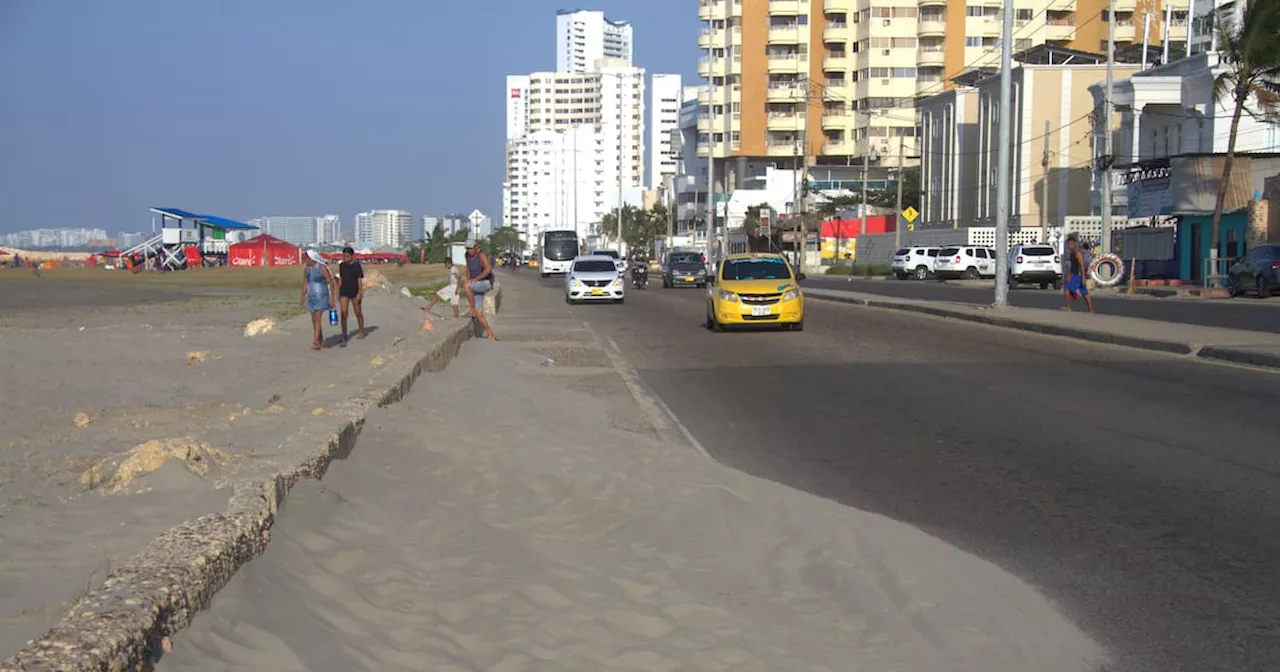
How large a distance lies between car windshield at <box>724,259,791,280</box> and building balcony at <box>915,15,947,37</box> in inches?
3098

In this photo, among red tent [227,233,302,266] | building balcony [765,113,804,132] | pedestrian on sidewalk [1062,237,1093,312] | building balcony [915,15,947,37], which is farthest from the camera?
building balcony [765,113,804,132]

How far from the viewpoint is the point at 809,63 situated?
10194 centimetres

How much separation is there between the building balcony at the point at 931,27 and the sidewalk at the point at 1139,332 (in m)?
74.4

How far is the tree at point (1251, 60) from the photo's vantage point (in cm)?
4009

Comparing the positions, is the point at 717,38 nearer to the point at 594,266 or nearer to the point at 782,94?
the point at 782,94

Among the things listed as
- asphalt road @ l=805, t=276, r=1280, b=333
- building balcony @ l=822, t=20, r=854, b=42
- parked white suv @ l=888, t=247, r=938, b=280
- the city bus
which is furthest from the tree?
building balcony @ l=822, t=20, r=854, b=42

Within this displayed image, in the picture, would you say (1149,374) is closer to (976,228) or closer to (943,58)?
(976,228)

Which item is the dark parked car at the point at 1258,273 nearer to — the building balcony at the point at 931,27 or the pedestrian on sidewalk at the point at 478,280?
the pedestrian on sidewalk at the point at 478,280

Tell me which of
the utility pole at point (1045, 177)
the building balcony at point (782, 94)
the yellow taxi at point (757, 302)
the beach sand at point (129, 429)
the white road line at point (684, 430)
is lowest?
the white road line at point (684, 430)

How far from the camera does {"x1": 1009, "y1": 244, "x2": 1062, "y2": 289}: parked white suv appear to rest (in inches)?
1923

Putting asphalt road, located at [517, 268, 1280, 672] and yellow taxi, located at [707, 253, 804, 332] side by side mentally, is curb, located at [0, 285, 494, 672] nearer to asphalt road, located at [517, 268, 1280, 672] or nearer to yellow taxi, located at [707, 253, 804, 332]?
asphalt road, located at [517, 268, 1280, 672]

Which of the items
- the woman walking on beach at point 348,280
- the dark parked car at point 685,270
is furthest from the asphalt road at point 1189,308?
the woman walking on beach at point 348,280

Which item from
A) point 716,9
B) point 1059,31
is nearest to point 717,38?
point 716,9

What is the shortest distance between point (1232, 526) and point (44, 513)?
6.42 metres
